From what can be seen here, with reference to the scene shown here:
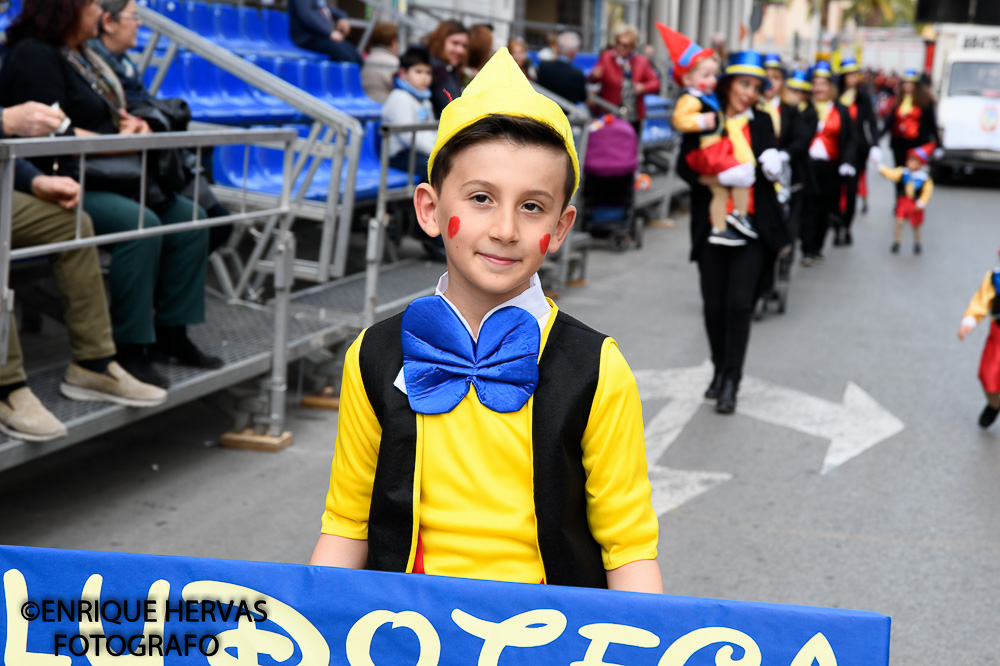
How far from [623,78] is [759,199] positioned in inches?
292

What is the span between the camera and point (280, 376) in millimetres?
6090

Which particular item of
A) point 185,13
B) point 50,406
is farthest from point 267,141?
point 185,13

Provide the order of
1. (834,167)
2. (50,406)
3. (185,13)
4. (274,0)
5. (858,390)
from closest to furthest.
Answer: (50,406)
(858,390)
(185,13)
(834,167)
(274,0)

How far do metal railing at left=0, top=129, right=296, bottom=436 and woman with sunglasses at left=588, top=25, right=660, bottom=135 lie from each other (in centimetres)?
807

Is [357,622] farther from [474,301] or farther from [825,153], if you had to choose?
[825,153]

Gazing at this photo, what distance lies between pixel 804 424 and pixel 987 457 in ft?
3.34

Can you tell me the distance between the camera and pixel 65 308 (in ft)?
16.1

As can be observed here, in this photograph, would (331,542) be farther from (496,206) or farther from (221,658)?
(496,206)

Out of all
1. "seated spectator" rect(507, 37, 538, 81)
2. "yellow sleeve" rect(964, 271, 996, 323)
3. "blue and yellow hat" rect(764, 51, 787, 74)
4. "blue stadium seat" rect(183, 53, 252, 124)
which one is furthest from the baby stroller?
"yellow sleeve" rect(964, 271, 996, 323)

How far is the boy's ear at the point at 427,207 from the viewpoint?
83.5 inches

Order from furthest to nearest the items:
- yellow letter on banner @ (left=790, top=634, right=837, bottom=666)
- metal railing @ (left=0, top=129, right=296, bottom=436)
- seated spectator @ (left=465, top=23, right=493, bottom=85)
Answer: seated spectator @ (left=465, top=23, right=493, bottom=85), metal railing @ (left=0, top=129, right=296, bottom=436), yellow letter on banner @ (left=790, top=634, right=837, bottom=666)


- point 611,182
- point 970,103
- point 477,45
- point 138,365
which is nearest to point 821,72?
point 611,182

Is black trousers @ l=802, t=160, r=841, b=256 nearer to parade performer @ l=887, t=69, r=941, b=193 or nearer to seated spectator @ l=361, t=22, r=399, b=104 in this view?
seated spectator @ l=361, t=22, r=399, b=104

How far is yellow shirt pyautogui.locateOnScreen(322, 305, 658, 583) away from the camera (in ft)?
6.73
